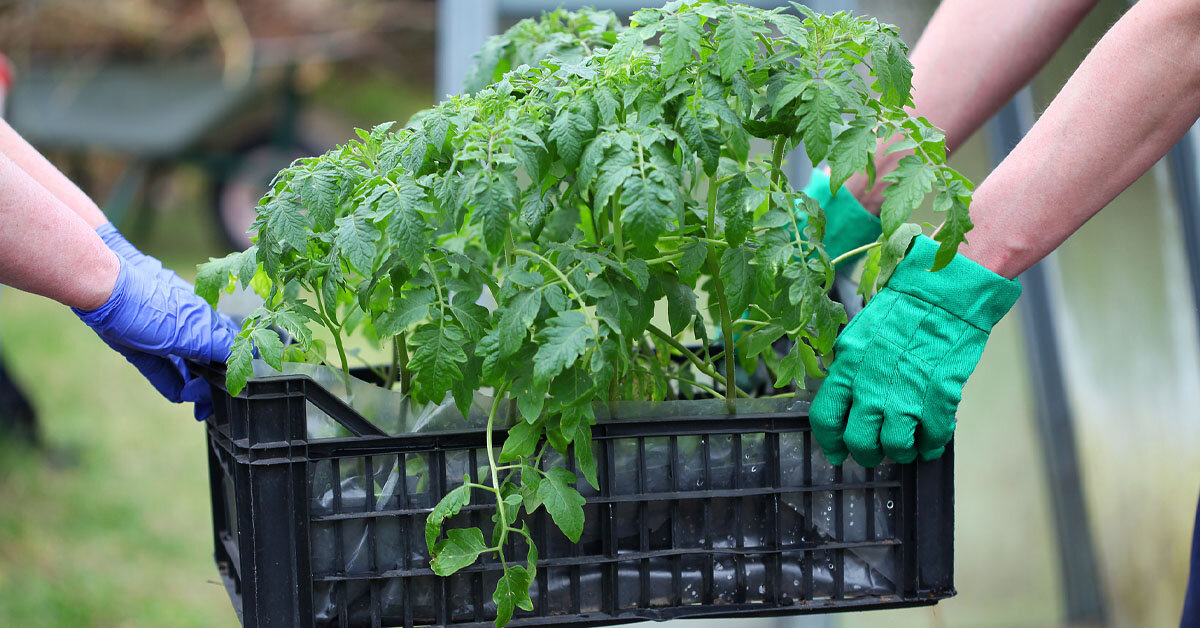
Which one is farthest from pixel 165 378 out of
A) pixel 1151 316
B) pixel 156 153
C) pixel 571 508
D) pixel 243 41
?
pixel 243 41

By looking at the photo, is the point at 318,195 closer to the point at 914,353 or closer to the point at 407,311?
the point at 407,311

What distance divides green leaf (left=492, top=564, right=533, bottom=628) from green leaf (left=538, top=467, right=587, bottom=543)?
0.05 metres

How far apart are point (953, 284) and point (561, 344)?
0.35 metres

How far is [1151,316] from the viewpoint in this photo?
6.57 feet

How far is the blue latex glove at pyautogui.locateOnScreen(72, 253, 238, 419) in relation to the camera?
2.77ft

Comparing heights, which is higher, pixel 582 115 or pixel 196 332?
pixel 582 115

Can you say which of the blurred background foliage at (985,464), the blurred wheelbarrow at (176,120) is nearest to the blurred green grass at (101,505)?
the blurred background foliage at (985,464)

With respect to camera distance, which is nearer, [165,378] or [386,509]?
[386,509]

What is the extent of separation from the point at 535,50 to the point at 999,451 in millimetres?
1732

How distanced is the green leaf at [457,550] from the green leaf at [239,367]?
196 mm

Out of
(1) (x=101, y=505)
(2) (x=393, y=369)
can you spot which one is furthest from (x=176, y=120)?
(2) (x=393, y=369)

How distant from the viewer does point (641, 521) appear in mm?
806

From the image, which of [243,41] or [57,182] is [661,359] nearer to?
[57,182]

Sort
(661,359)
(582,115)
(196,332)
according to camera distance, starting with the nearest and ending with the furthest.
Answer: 1. (582,115)
2. (196,332)
3. (661,359)
